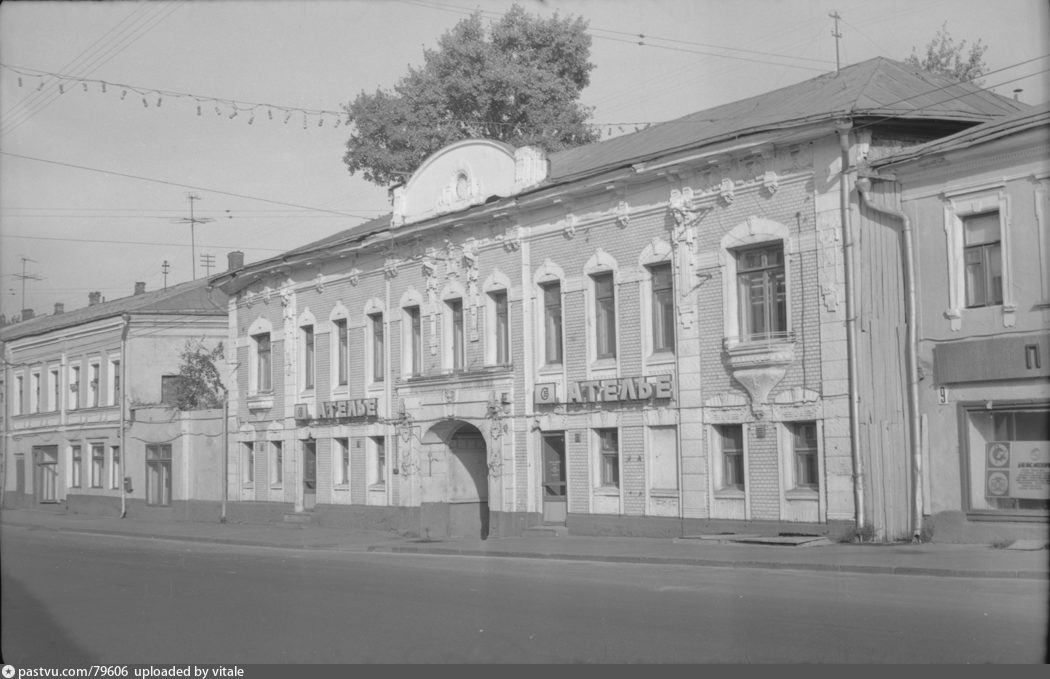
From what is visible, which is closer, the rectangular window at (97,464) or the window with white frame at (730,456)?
the window with white frame at (730,456)

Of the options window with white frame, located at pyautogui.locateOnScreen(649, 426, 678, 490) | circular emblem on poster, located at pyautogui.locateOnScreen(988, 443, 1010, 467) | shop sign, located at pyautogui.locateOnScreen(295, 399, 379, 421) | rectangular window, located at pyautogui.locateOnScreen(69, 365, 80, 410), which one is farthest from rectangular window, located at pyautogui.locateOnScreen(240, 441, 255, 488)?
circular emblem on poster, located at pyautogui.locateOnScreen(988, 443, 1010, 467)

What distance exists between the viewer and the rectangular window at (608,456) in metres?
26.2

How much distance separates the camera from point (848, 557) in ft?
60.3

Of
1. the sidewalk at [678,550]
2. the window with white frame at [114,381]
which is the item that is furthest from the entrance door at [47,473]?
the sidewalk at [678,550]

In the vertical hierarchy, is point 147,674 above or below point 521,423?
below

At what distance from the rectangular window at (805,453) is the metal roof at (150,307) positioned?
27309 mm

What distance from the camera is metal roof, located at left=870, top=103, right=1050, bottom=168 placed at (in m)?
18.7

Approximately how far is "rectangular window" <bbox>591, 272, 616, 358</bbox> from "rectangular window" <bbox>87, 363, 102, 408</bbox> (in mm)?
28390

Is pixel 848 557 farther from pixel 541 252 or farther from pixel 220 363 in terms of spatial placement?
pixel 220 363

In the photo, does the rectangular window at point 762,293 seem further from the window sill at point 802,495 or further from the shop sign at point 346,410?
the shop sign at point 346,410

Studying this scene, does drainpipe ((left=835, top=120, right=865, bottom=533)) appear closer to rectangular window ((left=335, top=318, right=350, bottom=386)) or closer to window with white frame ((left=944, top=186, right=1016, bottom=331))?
window with white frame ((left=944, top=186, right=1016, bottom=331))

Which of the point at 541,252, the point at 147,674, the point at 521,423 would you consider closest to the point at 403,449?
the point at 521,423

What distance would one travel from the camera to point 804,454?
72.9ft

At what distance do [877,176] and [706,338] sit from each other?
4.83 meters
